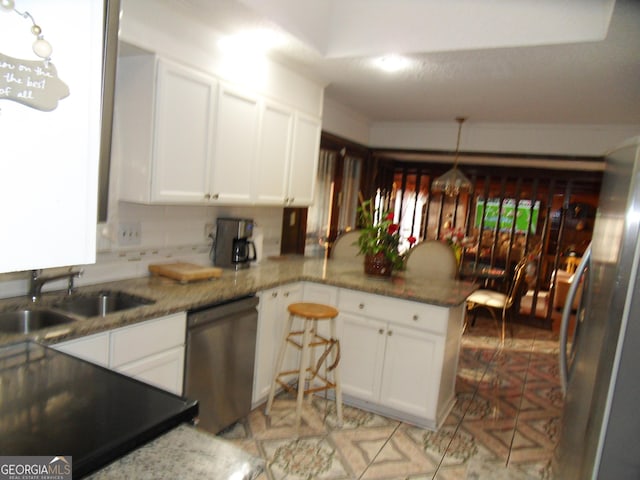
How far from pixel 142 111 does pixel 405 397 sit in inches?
91.7

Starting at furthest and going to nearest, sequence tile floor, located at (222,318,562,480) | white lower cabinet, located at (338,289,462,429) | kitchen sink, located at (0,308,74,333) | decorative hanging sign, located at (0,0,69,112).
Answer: white lower cabinet, located at (338,289,462,429)
tile floor, located at (222,318,562,480)
kitchen sink, located at (0,308,74,333)
decorative hanging sign, located at (0,0,69,112)

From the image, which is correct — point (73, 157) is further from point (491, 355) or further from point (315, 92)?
point (491, 355)

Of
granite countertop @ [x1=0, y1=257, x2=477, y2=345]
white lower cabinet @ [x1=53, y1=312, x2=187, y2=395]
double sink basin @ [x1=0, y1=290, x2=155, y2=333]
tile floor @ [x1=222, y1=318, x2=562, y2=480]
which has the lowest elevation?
tile floor @ [x1=222, y1=318, x2=562, y2=480]

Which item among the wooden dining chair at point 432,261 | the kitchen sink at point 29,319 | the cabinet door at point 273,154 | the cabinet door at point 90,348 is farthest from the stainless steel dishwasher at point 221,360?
the wooden dining chair at point 432,261

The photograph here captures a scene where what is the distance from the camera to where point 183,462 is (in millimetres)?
779

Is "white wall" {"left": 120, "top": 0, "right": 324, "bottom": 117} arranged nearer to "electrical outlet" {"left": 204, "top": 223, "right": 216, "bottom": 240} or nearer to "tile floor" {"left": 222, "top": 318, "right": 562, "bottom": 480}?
"electrical outlet" {"left": 204, "top": 223, "right": 216, "bottom": 240}

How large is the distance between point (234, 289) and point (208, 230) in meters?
0.77

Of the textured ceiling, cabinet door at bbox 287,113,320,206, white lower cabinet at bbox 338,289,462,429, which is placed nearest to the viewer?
the textured ceiling

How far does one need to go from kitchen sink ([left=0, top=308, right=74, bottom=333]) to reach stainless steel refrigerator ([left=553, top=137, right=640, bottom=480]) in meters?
2.02

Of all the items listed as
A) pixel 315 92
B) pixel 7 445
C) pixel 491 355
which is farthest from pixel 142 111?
pixel 491 355

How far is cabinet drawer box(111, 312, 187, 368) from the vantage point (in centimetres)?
184

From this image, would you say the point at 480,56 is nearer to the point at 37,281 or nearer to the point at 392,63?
the point at 392,63

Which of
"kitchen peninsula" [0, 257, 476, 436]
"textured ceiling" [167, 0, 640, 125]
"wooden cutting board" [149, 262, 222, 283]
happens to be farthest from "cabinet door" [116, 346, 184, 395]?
"textured ceiling" [167, 0, 640, 125]

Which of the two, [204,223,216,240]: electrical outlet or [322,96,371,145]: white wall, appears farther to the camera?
[322,96,371,145]: white wall
